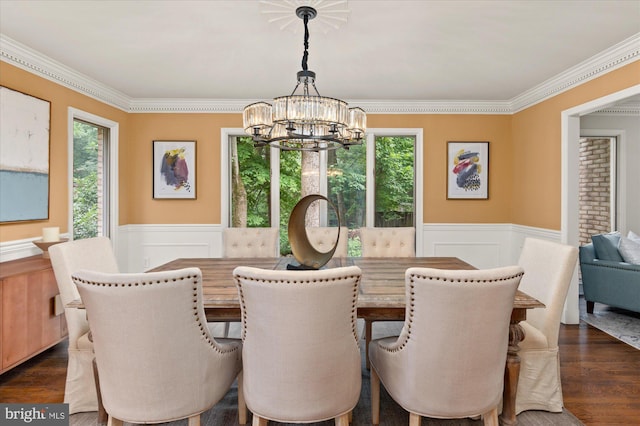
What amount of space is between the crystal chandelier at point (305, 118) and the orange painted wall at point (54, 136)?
6.80 ft

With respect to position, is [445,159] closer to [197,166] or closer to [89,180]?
[197,166]

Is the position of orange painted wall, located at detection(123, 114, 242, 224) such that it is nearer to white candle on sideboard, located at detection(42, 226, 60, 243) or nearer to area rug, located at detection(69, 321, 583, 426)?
Result: white candle on sideboard, located at detection(42, 226, 60, 243)

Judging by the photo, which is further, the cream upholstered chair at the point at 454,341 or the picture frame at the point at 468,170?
the picture frame at the point at 468,170

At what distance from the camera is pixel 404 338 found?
1536mm

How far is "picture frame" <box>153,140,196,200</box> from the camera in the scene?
4.47 metres

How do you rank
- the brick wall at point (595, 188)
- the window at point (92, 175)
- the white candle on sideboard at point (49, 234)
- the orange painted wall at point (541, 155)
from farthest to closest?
the brick wall at point (595, 188) < the window at point (92, 175) < the orange painted wall at point (541, 155) < the white candle on sideboard at point (49, 234)

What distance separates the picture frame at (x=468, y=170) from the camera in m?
4.52

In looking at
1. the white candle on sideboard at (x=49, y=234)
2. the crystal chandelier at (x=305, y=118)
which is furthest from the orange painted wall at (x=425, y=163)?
the crystal chandelier at (x=305, y=118)

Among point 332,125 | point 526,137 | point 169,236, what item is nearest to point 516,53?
point 526,137

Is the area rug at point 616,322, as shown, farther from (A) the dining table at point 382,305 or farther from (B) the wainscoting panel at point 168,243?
(B) the wainscoting panel at point 168,243

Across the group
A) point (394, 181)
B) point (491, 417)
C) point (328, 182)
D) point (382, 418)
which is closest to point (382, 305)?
point (491, 417)

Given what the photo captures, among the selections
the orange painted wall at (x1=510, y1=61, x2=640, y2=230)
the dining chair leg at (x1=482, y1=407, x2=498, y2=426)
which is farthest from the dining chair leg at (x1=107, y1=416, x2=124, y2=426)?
the orange painted wall at (x1=510, y1=61, x2=640, y2=230)

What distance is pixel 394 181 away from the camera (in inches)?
184

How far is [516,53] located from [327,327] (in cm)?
283
